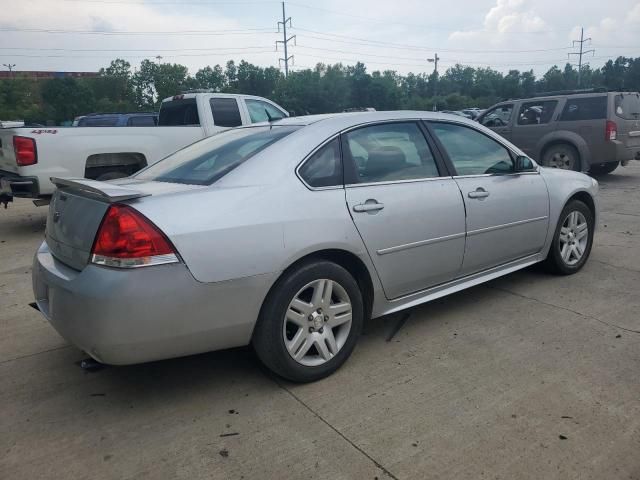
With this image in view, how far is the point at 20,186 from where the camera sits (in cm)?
661

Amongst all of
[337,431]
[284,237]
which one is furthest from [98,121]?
[337,431]

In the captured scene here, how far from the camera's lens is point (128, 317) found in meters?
2.47

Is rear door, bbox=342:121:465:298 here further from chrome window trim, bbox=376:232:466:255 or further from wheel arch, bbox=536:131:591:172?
wheel arch, bbox=536:131:591:172

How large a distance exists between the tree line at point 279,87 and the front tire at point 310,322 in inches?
2112

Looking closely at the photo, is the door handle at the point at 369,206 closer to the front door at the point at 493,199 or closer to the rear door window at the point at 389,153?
the rear door window at the point at 389,153

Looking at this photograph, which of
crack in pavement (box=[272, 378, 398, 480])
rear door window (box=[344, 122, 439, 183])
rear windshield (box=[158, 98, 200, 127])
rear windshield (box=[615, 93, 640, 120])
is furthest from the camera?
rear windshield (box=[615, 93, 640, 120])

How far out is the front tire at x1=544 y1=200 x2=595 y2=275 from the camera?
4.65m

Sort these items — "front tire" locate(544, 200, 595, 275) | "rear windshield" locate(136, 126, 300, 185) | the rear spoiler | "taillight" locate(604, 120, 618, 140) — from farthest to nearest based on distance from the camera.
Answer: "taillight" locate(604, 120, 618, 140)
"front tire" locate(544, 200, 595, 275)
"rear windshield" locate(136, 126, 300, 185)
the rear spoiler

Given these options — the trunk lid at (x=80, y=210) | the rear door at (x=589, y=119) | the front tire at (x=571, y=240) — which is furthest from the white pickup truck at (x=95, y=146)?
the rear door at (x=589, y=119)

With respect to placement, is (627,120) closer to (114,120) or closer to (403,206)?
(403,206)

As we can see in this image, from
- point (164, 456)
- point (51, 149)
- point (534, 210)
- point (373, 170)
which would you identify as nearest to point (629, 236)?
point (534, 210)

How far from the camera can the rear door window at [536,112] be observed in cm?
1107

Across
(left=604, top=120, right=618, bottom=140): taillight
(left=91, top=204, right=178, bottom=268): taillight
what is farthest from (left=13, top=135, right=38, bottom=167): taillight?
(left=604, top=120, right=618, bottom=140): taillight

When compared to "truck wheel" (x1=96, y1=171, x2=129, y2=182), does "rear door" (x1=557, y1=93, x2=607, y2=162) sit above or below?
above
